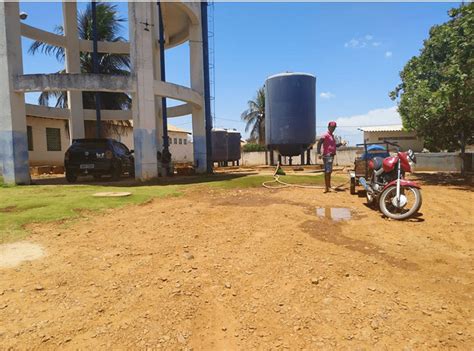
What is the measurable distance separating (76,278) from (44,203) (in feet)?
14.7

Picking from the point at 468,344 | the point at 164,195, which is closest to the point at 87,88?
the point at 164,195

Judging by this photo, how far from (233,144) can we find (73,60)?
43.4ft

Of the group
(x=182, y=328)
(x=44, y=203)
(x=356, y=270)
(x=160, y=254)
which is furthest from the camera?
(x=44, y=203)

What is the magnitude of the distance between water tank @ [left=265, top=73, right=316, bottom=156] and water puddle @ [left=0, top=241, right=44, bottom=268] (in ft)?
44.9

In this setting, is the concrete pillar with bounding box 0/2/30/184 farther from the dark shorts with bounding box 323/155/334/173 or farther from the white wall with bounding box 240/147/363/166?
the white wall with bounding box 240/147/363/166

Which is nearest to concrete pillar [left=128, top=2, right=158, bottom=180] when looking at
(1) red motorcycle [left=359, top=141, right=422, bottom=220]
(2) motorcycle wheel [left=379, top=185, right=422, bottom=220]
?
(1) red motorcycle [left=359, top=141, right=422, bottom=220]

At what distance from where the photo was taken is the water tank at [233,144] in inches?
1025

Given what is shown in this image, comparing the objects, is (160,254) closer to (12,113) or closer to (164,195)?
(164,195)

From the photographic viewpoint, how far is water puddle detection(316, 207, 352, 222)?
5.61 meters

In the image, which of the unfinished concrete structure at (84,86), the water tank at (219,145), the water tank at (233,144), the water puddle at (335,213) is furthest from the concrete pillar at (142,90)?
the water tank at (233,144)

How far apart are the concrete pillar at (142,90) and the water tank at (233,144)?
1431 cm

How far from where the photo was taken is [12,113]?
35.3 feet

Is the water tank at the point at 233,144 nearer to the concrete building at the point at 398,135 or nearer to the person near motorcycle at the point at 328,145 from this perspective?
the concrete building at the point at 398,135

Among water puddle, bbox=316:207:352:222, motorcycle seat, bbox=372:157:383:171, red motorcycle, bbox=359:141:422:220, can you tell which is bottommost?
water puddle, bbox=316:207:352:222
